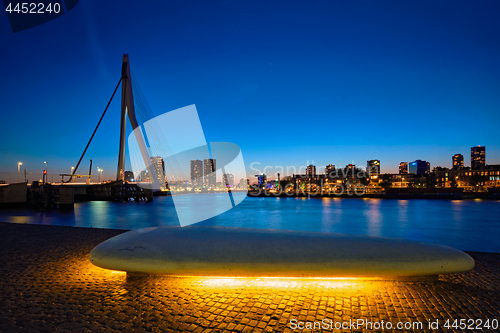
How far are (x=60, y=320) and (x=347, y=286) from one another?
417 cm

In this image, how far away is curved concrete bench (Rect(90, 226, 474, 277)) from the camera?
170 inches

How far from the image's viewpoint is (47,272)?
519 centimetres

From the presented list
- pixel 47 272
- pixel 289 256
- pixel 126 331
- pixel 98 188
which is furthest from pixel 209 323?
pixel 98 188

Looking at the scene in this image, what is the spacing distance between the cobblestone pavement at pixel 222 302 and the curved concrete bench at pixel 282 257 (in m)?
0.28

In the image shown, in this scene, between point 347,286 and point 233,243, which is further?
point 233,243

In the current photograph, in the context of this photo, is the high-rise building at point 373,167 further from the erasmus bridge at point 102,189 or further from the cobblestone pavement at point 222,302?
the cobblestone pavement at point 222,302

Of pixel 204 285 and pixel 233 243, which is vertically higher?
pixel 233 243

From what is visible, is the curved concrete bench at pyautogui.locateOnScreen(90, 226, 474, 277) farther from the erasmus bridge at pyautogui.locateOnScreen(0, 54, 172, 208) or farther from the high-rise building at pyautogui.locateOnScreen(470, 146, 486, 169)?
the high-rise building at pyautogui.locateOnScreen(470, 146, 486, 169)

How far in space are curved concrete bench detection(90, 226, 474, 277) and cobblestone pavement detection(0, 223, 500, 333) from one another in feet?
0.90

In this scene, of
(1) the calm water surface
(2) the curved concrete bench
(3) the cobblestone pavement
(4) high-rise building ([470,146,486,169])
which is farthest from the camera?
(4) high-rise building ([470,146,486,169])

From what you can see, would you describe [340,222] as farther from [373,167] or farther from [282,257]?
[373,167]

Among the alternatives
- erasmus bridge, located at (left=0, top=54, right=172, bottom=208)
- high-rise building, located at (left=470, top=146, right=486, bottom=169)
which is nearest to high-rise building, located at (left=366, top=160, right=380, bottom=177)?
high-rise building, located at (left=470, top=146, right=486, bottom=169)

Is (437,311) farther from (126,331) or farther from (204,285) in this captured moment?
(126,331)

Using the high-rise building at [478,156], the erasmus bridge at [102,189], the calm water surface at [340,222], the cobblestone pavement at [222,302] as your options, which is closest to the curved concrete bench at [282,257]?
the cobblestone pavement at [222,302]
